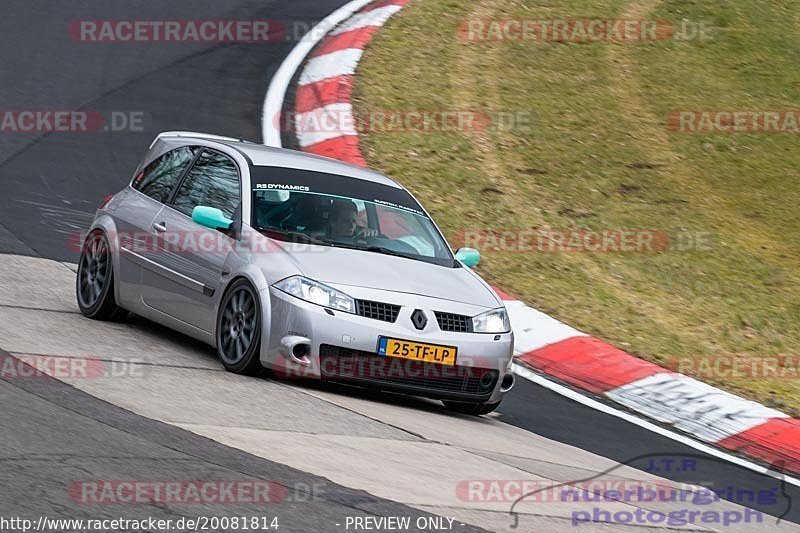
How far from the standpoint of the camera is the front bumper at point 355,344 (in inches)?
316

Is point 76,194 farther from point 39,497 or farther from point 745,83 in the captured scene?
point 745,83

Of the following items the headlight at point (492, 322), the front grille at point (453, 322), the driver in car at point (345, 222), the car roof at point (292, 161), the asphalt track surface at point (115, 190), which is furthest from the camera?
the car roof at point (292, 161)

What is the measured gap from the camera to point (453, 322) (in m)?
8.38

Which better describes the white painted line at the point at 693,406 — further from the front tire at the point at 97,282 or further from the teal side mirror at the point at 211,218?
the front tire at the point at 97,282

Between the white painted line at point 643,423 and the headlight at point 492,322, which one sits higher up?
the headlight at point 492,322

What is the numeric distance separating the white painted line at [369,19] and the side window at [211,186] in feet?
29.0

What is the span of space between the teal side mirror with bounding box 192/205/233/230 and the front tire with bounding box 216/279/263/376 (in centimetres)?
47

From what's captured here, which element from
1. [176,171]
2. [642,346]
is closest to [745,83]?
[642,346]

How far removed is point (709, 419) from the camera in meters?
9.55

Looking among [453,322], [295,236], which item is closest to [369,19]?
[295,236]

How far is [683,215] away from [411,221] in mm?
5108

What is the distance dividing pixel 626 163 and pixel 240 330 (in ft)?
25.1

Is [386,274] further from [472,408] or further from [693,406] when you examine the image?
[693,406]

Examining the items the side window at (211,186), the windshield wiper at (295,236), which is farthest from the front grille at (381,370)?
the side window at (211,186)
